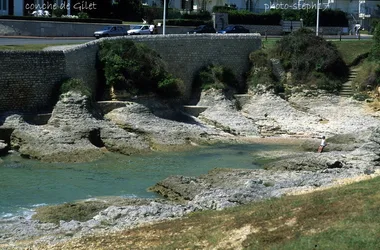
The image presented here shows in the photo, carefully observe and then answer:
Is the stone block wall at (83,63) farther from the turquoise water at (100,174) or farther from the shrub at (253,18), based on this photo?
the shrub at (253,18)

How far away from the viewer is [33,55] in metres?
44.8

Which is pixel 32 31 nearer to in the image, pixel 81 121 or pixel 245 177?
pixel 81 121

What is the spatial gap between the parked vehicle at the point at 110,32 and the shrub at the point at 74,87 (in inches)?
641

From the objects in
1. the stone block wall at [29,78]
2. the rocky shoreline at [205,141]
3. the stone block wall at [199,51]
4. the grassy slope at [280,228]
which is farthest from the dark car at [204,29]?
the grassy slope at [280,228]

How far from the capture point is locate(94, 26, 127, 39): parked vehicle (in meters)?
61.7

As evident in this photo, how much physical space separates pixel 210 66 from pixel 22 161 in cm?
1988

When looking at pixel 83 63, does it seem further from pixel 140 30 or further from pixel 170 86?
pixel 140 30

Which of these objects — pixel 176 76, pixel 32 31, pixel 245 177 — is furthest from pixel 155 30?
pixel 245 177

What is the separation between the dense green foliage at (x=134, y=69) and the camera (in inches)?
1918

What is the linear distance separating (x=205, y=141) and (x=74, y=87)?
300 inches

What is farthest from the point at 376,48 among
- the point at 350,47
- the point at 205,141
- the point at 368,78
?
the point at 205,141

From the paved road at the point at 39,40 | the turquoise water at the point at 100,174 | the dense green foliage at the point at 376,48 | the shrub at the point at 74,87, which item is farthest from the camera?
the dense green foliage at the point at 376,48

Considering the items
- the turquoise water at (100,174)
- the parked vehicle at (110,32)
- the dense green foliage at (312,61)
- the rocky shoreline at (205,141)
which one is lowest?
the turquoise water at (100,174)

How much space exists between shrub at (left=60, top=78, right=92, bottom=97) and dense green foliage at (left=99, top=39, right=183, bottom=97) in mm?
3040
